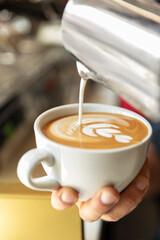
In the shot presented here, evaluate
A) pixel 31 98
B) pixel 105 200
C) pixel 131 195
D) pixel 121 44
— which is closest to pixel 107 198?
pixel 105 200

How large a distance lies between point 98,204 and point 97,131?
4.6 inches

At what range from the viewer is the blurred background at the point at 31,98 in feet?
1.69

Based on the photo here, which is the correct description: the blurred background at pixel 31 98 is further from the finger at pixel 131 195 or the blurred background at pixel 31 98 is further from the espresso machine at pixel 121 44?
the espresso machine at pixel 121 44

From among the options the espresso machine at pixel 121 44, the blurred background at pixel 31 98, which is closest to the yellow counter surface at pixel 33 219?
the blurred background at pixel 31 98

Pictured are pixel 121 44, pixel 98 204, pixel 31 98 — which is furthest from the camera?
pixel 31 98

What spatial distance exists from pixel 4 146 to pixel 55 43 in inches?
38.7

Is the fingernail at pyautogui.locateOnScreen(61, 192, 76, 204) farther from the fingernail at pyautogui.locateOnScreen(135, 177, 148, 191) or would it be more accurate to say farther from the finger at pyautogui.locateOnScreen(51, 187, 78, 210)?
the fingernail at pyautogui.locateOnScreen(135, 177, 148, 191)

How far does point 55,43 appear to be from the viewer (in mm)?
1940

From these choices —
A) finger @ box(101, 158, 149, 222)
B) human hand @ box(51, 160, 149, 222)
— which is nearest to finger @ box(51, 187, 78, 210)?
human hand @ box(51, 160, 149, 222)

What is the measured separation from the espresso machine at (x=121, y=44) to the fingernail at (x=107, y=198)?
13 centimetres

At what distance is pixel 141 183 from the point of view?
0.57 m

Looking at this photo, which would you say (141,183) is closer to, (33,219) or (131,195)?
(131,195)

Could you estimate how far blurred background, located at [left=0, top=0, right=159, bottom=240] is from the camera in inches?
20.2

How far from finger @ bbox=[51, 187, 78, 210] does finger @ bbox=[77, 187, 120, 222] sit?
3cm
